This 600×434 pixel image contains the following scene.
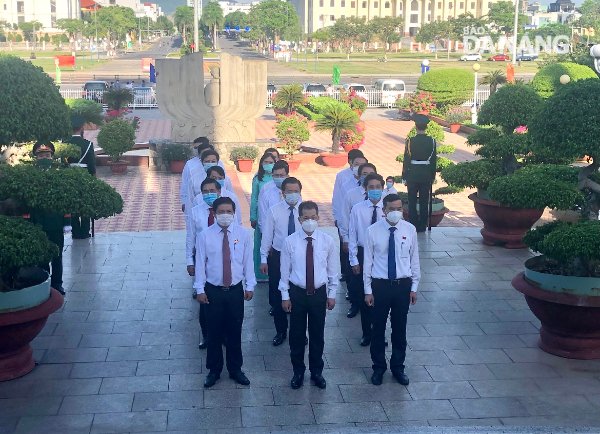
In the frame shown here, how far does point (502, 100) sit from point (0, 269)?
6.83 metres

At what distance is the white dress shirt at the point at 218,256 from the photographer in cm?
710

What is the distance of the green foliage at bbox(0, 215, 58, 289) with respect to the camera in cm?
693

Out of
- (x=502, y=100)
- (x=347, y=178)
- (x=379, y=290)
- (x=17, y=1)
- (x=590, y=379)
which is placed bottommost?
(x=590, y=379)

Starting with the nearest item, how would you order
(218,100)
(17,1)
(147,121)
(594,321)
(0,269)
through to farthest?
(0,269), (594,321), (218,100), (147,121), (17,1)

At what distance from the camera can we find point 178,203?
1655 cm

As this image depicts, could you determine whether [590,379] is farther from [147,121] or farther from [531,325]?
[147,121]

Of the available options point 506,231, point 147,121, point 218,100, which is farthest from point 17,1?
point 506,231

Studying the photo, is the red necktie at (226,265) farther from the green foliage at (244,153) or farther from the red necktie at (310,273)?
the green foliage at (244,153)

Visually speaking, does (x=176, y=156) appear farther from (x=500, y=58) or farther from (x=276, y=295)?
(x=500, y=58)

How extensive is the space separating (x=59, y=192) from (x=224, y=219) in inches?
58.0

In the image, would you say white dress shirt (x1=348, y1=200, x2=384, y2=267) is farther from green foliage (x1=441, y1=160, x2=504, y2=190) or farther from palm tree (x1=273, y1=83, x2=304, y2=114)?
→ palm tree (x1=273, y1=83, x2=304, y2=114)

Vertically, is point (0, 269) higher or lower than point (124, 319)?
higher

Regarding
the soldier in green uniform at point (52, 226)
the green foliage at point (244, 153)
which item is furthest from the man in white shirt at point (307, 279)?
the green foliage at point (244, 153)

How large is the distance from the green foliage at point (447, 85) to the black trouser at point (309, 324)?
83.9 feet
